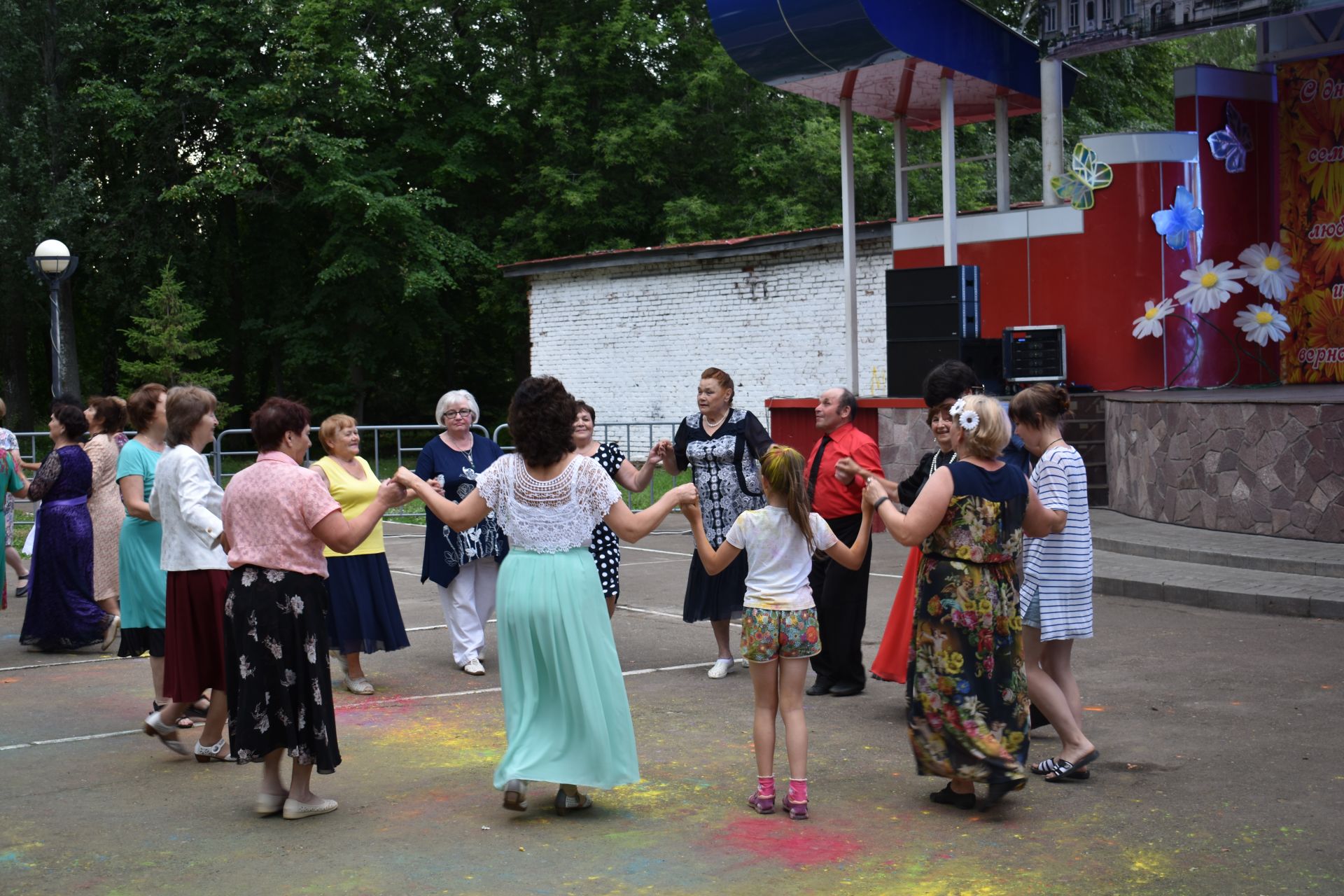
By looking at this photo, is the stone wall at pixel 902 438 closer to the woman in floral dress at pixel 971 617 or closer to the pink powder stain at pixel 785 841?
the woman in floral dress at pixel 971 617

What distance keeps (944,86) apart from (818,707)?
10.9 metres

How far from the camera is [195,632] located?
643 centimetres

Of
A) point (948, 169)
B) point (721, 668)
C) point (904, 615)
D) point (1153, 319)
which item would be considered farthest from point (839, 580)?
point (948, 169)

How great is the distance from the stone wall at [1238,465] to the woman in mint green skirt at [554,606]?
27.3 feet

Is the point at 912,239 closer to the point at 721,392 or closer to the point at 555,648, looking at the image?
the point at 721,392

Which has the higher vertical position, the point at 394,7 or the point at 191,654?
the point at 394,7

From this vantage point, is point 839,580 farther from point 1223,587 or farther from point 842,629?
Result: point 1223,587

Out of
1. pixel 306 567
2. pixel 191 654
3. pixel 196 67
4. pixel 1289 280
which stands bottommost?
pixel 191 654

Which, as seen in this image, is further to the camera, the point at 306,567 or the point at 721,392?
the point at 721,392

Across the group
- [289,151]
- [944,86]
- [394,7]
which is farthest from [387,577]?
[394,7]

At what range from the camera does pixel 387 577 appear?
27.3ft

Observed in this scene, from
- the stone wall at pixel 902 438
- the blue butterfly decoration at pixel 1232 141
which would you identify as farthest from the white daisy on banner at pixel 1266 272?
the stone wall at pixel 902 438

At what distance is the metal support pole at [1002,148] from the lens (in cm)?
1762

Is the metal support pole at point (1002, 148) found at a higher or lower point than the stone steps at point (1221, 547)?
higher
